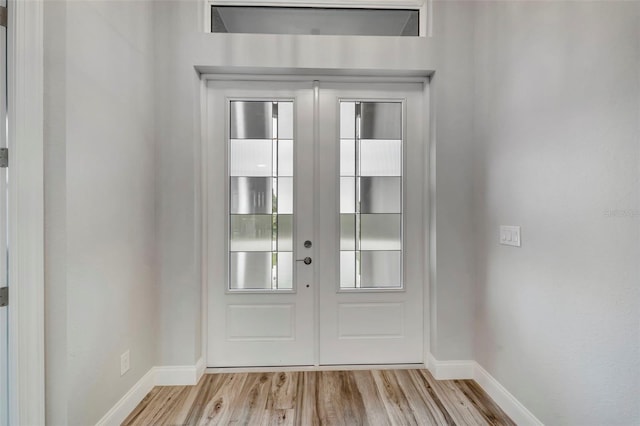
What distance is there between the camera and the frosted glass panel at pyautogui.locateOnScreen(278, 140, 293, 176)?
7.91 ft

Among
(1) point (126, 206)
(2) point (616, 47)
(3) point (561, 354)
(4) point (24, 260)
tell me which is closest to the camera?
(2) point (616, 47)

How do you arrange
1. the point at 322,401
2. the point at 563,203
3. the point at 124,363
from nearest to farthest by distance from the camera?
the point at 563,203
the point at 124,363
the point at 322,401

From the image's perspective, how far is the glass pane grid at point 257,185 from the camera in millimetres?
2402

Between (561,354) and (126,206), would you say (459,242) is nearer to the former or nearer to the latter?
(561,354)

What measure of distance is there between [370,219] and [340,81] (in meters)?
1.12

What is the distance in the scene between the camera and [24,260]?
54.1 inches

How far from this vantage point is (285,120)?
2.42 meters

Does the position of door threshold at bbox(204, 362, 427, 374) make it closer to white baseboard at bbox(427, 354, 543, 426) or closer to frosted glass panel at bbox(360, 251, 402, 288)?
white baseboard at bbox(427, 354, 543, 426)

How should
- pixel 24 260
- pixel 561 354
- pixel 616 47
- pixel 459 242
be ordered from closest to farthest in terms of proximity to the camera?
1. pixel 616 47
2. pixel 24 260
3. pixel 561 354
4. pixel 459 242

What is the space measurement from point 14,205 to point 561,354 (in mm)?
2675

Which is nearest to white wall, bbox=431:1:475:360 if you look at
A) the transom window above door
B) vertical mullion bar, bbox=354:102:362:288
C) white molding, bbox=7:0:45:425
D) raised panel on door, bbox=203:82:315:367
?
the transom window above door

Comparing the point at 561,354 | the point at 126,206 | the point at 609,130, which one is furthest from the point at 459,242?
the point at 126,206

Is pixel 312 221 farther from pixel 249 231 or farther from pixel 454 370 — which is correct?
pixel 454 370

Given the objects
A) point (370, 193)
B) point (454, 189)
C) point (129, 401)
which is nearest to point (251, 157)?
point (370, 193)
